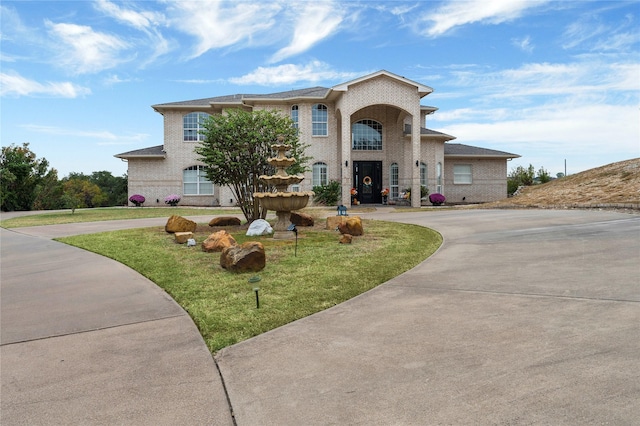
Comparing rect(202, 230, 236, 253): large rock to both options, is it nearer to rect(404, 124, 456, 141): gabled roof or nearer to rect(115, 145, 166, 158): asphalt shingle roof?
rect(404, 124, 456, 141): gabled roof

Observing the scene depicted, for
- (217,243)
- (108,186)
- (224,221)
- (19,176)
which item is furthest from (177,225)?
(108,186)

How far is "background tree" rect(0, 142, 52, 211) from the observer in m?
28.0

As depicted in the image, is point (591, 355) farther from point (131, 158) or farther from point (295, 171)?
point (131, 158)

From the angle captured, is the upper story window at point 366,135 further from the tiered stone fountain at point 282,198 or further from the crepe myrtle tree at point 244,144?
the tiered stone fountain at point 282,198

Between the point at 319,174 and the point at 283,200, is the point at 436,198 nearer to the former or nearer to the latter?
the point at 319,174

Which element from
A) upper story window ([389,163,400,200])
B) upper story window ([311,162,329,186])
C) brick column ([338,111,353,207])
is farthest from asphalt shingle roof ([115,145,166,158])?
upper story window ([389,163,400,200])

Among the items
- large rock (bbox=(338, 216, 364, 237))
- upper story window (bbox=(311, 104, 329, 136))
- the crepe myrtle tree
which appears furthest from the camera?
upper story window (bbox=(311, 104, 329, 136))

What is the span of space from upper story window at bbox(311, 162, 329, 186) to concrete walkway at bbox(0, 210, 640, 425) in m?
22.0

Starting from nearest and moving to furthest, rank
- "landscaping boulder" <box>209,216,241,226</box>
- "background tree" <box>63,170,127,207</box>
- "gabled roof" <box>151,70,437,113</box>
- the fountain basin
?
the fountain basin < "landscaping boulder" <box>209,216,241,226</box> < "gabled roof" <box>151,70,437,113</box> < "background tree" <box>63,170,127,207</box>

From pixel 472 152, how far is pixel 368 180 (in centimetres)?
893

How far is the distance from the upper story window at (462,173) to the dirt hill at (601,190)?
7.45 metres

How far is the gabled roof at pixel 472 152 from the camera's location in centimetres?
3066

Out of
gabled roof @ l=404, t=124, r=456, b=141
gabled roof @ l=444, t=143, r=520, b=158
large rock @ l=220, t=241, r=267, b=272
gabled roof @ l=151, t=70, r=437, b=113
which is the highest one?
gabled roof @ l=151, t=70, r=437, b=113

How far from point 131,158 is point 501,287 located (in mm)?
29746
